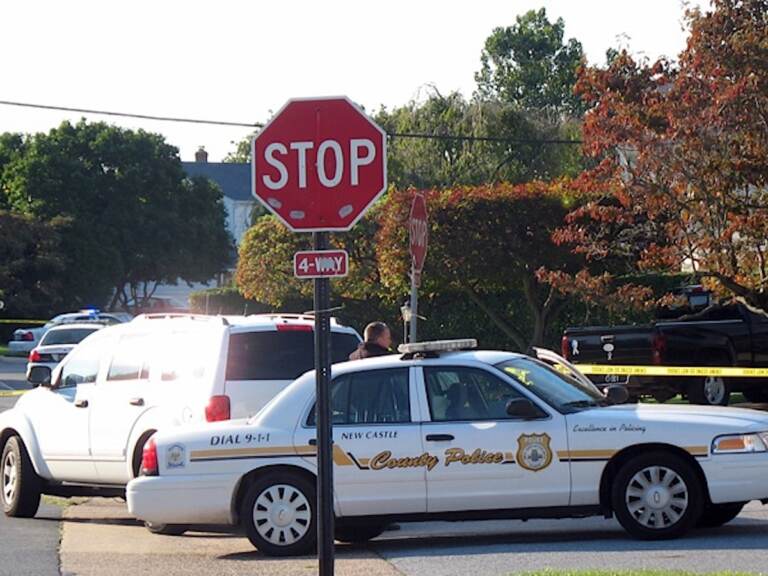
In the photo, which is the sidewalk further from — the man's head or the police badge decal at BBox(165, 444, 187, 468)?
the man's head

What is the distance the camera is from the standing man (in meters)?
13.7

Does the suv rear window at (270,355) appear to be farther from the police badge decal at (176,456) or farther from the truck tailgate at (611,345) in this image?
the truck tailgate at (611,345)

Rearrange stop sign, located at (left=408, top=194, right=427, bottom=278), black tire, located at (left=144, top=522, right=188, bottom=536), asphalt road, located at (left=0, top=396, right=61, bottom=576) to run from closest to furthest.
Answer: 1. asphalt road, located at (left=0, top=396, right=61, bottom=576)
2. black tire, located at (left=144, top=522, right=188, bottom=536)
3. stop sign, located at (left=408, top=194, right=427, bottom=278)

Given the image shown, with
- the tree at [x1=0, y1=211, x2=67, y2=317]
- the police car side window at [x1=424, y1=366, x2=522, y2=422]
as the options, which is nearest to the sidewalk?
the police car side window at [x1=424, y1=366, x2=522, y2=422]

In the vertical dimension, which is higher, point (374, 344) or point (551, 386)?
point (374, 344)

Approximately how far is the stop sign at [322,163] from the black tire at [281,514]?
4.51 m

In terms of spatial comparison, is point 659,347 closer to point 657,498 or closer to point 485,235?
point 485,235

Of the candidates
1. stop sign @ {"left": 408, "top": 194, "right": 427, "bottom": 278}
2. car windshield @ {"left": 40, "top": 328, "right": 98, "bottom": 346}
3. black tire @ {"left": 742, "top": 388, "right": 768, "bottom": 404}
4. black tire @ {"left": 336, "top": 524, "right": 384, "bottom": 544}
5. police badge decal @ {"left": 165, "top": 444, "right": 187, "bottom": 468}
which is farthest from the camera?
car windshield @ {"left": 40, "top": 328, "right": 98, "bottom": 346}

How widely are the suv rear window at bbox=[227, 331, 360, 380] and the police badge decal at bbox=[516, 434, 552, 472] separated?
294 cm

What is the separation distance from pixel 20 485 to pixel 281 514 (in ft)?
12.5

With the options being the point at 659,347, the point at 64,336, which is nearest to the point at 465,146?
the point at 64,336

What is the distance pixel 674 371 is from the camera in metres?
20.5

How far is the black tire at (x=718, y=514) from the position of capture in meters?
11.3

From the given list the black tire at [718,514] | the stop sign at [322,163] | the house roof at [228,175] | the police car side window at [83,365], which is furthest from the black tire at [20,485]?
the house roof at [228,175]
